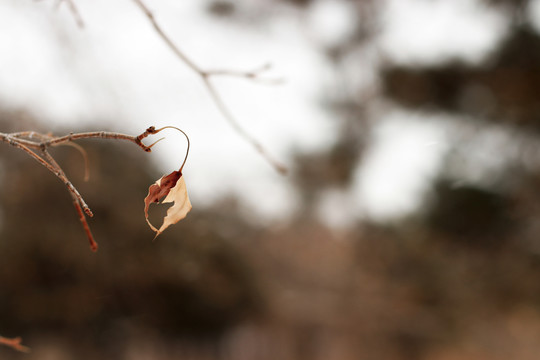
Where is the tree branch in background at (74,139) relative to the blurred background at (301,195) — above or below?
below

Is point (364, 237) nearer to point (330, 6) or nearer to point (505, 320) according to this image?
point (505, 320)

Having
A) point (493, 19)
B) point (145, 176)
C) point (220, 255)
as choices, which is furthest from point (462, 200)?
point (145, 176)

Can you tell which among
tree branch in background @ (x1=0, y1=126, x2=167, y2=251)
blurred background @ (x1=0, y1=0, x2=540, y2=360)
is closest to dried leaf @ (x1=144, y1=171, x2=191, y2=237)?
tree branch in background @ (x1=0, y1=126, x2=167, y2=251)

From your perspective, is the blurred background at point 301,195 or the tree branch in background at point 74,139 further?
the blurred background at point 301,195

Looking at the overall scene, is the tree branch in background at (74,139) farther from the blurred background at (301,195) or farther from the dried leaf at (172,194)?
the blurred background at (301,195)

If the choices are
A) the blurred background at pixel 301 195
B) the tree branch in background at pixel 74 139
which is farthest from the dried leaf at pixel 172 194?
the blurred background at pixel 301 195

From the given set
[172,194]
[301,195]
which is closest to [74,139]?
[172,194]
